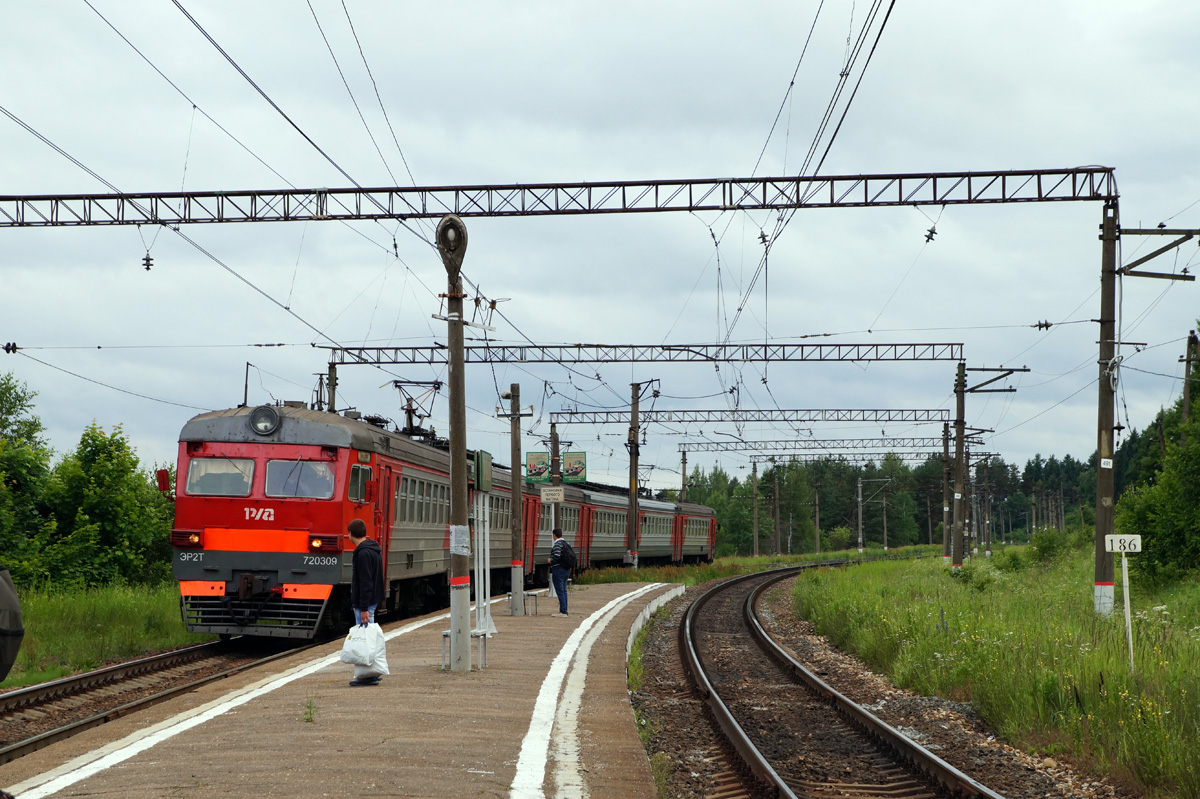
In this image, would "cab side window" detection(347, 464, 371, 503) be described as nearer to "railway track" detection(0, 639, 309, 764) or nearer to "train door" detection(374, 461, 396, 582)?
"train door" detection(374, 461, 396, 582)

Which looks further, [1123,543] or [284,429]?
[284,429]

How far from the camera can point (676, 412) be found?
49875mm

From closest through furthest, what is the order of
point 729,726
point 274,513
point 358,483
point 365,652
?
point 365,652, point 729,726, point 274,513, point 358,483

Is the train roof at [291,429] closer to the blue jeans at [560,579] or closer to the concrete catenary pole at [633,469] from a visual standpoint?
the blue jeans at [560,579]

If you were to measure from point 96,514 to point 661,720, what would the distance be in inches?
643

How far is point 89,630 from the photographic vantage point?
55.2ft

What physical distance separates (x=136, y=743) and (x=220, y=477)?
8.50 m

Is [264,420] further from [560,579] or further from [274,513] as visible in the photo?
[560,579]

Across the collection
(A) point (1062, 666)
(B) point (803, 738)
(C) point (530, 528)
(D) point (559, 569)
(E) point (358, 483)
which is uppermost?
(E) point (358, 483)

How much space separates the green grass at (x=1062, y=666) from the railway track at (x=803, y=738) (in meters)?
1.20

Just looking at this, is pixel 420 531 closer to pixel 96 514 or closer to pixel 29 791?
pixel 96 514

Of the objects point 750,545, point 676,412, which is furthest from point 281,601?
point 750,545

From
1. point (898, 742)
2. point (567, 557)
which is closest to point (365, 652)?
point (898, 742)

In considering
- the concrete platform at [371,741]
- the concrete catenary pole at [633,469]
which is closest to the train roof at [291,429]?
the concrete platform at [371,741]
